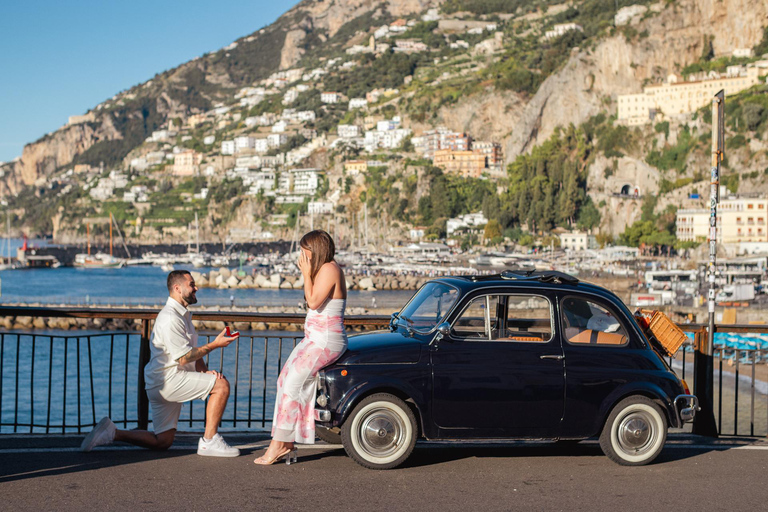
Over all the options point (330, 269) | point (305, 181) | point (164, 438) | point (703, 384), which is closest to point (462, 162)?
point (305, 181)

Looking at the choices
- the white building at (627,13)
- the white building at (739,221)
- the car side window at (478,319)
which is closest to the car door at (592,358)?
the car side window at (478,319)

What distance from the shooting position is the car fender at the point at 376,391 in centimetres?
624

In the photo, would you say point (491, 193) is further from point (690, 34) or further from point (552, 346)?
point (552, 346)

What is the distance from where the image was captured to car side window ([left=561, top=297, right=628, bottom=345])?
6.70 meters

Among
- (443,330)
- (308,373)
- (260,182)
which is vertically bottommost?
(308,373)

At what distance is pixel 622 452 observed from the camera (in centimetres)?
670

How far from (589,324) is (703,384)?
2040 mm

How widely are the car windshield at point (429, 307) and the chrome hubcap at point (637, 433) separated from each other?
1763 millimetres

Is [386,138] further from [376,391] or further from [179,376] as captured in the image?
[376,391]

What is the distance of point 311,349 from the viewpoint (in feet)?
20.9

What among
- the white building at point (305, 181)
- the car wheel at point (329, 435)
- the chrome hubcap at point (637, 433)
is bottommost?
the car wheel at point (329, 435)

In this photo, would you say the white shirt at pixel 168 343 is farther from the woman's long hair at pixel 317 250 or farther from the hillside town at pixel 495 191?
the hillside town at pixel 495 191

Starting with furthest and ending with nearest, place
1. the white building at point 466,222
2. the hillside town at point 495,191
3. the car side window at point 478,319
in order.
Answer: the white building at point 466,222 → the hillside town at point 495,191 → the car side window at point 478,319

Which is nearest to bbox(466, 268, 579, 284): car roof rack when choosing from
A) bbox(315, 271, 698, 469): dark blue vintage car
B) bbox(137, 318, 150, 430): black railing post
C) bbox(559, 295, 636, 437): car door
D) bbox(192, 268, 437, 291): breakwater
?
bbox(315, 271, 698, 469): dark blue vintage car
